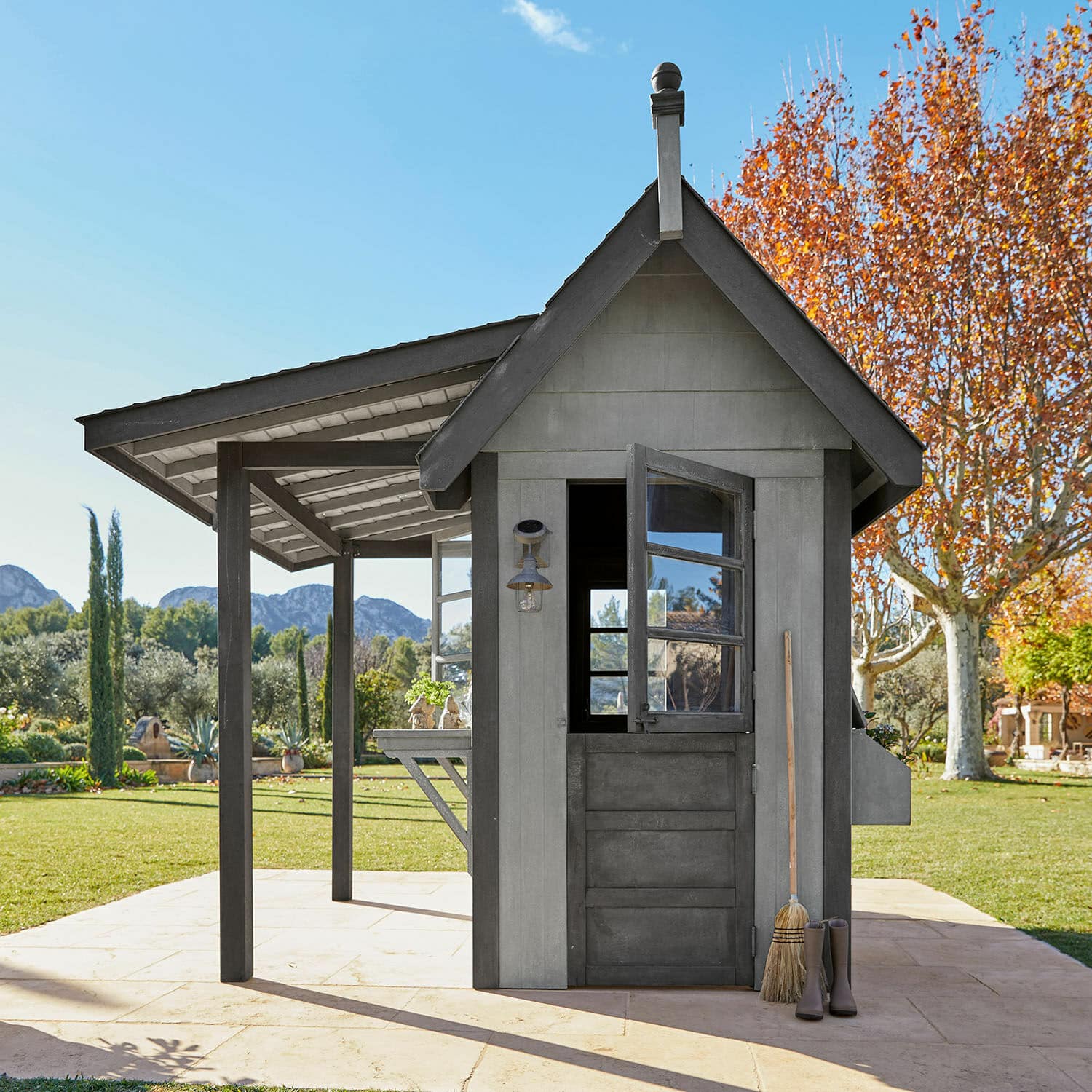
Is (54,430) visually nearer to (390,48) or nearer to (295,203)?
(295,203)

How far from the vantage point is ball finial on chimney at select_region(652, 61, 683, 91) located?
4.81 m

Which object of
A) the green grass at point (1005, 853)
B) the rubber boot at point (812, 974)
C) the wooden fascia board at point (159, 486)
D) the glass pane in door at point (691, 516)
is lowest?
the green grass at point (1005, 853)

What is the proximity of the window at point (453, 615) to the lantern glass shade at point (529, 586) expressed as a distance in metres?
1.61

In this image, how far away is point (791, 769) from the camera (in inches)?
200

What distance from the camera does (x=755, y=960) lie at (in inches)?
205

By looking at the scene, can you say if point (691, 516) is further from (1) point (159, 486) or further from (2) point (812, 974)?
(1) point (159, 486)

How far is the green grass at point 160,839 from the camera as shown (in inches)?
Result: 335

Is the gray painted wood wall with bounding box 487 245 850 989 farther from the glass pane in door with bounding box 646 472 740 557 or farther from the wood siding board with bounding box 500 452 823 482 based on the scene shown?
the glass pane in door with bounding box 646 472 740 557

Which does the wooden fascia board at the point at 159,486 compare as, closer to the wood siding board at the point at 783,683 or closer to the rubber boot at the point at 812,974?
the wood siding board at the point at 783,683

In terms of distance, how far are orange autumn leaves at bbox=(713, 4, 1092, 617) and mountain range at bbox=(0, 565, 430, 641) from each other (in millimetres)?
89758

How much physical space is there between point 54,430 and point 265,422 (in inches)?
3326

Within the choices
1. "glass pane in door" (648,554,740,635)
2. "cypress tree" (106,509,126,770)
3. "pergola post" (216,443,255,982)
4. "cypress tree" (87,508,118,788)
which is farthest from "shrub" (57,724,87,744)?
"glass pane in door" (648,554,740,635)

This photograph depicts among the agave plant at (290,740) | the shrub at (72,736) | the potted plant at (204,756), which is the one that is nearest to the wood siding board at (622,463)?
the potted plant at (204,756)

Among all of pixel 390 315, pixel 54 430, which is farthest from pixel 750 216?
pixel 54 430
